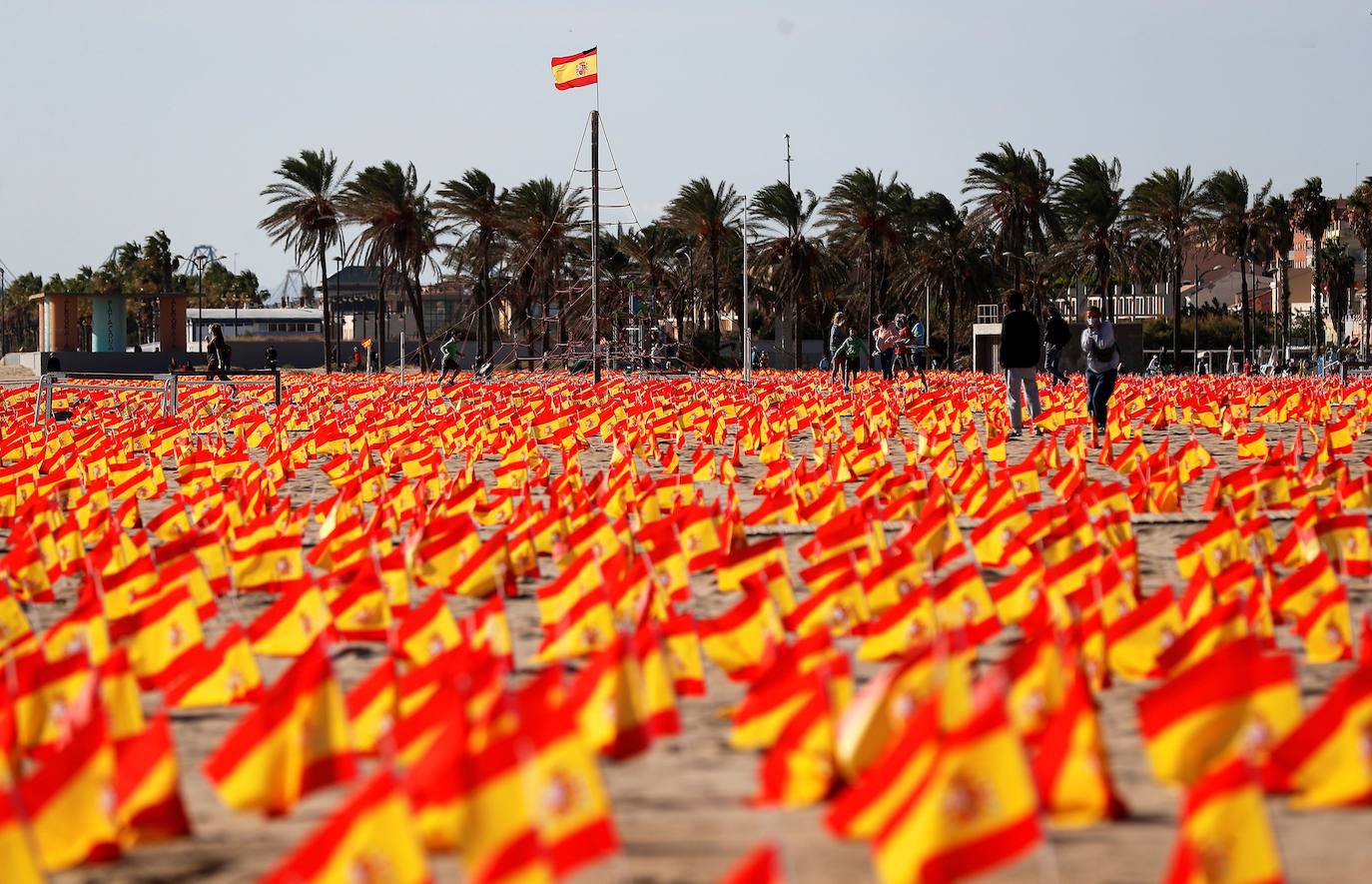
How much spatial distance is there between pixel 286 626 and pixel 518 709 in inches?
115

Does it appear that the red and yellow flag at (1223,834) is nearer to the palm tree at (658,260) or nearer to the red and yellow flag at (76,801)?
the red and yellow flag at (76,801)

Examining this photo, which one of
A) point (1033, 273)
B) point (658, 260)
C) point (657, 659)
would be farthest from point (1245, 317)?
point (657, 659)

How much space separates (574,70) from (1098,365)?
930 inches

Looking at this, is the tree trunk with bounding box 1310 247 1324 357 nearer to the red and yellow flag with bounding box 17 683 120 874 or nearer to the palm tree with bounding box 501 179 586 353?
the palm tree with bounding box 501 179 586 353

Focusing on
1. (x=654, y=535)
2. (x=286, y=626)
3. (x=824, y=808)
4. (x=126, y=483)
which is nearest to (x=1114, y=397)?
(x=126, y=483)

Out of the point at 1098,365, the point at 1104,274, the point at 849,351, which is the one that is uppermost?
the point at 1104,274

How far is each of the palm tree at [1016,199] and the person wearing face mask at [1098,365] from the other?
47.7 m

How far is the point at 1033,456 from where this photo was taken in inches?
549

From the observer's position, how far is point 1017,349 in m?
20.1

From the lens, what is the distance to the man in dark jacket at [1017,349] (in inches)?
791

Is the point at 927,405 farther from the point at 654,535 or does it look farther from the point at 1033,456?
the point at 654,535

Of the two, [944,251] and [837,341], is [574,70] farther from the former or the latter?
[944,251]

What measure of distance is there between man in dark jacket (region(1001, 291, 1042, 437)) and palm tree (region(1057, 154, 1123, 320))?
160 feet

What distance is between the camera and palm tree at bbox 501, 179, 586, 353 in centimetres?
6756
